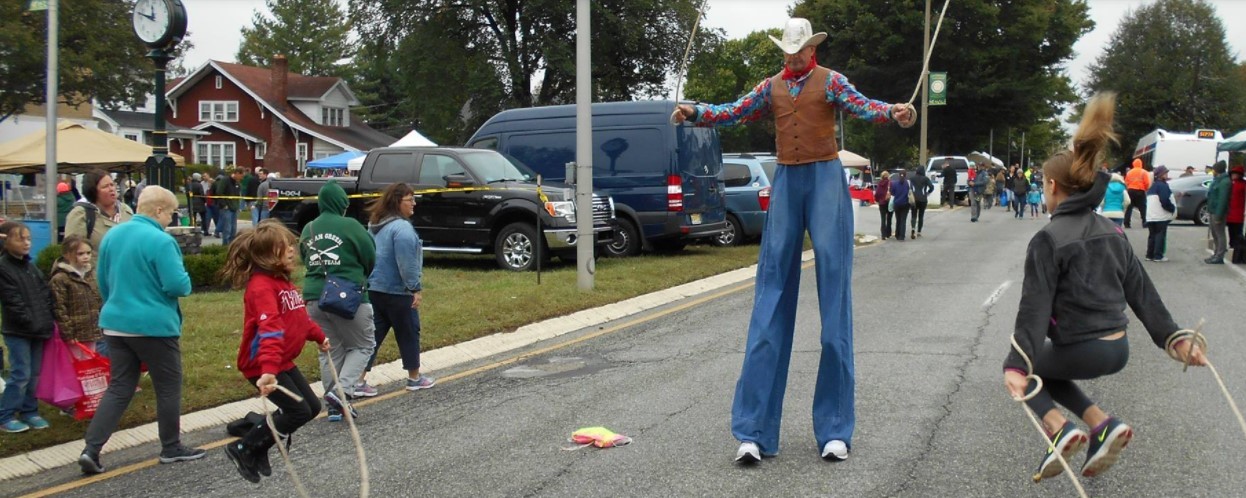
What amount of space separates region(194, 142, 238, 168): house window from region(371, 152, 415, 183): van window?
151ft

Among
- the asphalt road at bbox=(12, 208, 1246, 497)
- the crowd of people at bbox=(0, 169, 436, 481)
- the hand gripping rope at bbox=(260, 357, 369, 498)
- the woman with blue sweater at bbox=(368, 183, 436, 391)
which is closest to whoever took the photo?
the hand gripping rope at bbox=(260, 357, 369, 498)

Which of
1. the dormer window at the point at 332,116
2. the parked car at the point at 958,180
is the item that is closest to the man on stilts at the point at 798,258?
the parked car at the point at 958,180

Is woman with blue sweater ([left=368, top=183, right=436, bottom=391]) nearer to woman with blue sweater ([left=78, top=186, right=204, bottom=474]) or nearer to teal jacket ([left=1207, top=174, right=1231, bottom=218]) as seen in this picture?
woman with blue sweater ([left=78, top=186, right=204, bottom=474])

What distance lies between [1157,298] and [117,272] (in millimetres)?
5308

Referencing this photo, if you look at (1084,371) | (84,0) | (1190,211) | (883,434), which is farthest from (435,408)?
(84,0)

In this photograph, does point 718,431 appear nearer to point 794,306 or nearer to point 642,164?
point 794,306

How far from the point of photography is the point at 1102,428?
454cm

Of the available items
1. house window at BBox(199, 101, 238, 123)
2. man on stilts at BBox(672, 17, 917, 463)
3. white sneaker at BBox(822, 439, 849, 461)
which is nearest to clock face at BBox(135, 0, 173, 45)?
man on stilts at BBox(672, 17, 917, 463)

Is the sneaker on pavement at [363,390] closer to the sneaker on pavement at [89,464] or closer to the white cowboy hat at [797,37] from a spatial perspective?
the sneaker on pavement at [89,464]

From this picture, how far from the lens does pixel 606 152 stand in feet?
56.3

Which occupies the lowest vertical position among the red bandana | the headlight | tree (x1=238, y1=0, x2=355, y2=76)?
the headlight

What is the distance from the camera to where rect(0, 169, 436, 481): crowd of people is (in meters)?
5.73

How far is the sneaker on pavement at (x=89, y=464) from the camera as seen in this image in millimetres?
6086

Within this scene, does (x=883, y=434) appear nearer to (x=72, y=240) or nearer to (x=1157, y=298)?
(x=1157, y=298)
